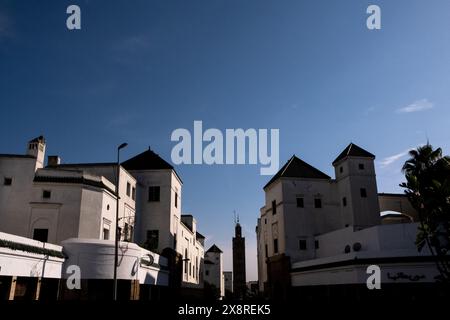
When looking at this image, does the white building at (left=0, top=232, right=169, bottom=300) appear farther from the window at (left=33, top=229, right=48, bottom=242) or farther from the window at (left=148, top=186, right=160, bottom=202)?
the window at (left=148, top=186, right=160, bottom=202)

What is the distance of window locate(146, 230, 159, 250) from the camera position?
3666cm

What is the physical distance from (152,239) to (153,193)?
5.48 meters

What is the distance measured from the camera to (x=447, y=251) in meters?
29.2

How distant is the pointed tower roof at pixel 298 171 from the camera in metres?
47.0

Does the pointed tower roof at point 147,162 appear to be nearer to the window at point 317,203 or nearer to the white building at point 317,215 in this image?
the white building at point 317,215

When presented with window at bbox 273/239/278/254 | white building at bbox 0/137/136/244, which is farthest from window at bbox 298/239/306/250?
white building at bbox 0/137/136/244

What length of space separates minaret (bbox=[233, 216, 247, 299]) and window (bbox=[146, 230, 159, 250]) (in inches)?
2010

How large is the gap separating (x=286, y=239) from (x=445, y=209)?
18385 millimetres

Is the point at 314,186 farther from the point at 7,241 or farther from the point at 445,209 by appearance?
the point at 7,241

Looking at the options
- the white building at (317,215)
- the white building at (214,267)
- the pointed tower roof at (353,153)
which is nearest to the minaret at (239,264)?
the white building at (214,267)

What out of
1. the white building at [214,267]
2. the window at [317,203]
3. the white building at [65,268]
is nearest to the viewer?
the white building at [65,268]

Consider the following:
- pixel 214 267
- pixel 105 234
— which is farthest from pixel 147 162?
pixel 214 267
